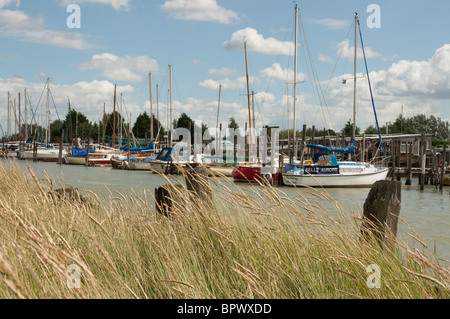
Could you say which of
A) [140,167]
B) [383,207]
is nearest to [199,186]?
[383,207]

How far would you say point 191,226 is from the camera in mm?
4273

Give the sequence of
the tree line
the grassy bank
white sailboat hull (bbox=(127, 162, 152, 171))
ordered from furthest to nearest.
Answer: the tree line → white sailboat hull (bbox=(127, 162, 152, 171)) → the grassy bank

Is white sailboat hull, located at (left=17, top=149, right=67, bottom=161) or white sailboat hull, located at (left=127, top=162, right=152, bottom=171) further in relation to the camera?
white sailboat hull, located at (left=17, top=149, right=67, bottom=161)

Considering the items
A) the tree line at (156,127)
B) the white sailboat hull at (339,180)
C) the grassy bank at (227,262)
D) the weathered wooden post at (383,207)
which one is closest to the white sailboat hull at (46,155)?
the tree line at (156,127)

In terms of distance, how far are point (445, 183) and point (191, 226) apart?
109ft

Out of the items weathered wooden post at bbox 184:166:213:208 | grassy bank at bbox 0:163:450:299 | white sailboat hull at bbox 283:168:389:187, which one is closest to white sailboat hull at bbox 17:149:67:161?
white sailboat hull at bbox 283:168:389:187

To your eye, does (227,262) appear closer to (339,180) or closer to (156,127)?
(339,180)

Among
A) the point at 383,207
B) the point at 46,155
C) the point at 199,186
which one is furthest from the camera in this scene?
the point at 46,155

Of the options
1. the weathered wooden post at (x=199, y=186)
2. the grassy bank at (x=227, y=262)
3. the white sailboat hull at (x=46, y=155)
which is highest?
the weathered wooden post at (x=199, y=186)

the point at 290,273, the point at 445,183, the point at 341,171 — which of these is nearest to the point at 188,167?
the point at 290,273

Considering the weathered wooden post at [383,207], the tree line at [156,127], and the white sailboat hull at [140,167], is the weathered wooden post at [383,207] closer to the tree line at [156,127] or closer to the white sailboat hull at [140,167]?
the white sailboat hull at [140,167]

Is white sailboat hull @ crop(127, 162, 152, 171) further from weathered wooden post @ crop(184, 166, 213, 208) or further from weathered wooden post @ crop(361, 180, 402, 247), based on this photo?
weathered wooden post @ crop(361, 180, 402, 247)

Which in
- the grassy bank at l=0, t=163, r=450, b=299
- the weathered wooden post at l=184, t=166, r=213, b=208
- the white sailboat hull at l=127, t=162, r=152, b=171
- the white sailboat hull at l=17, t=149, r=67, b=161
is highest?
the weathered wooden post at l=184, t=166, r=213, b=208

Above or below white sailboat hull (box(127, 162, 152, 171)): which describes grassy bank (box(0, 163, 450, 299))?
above
